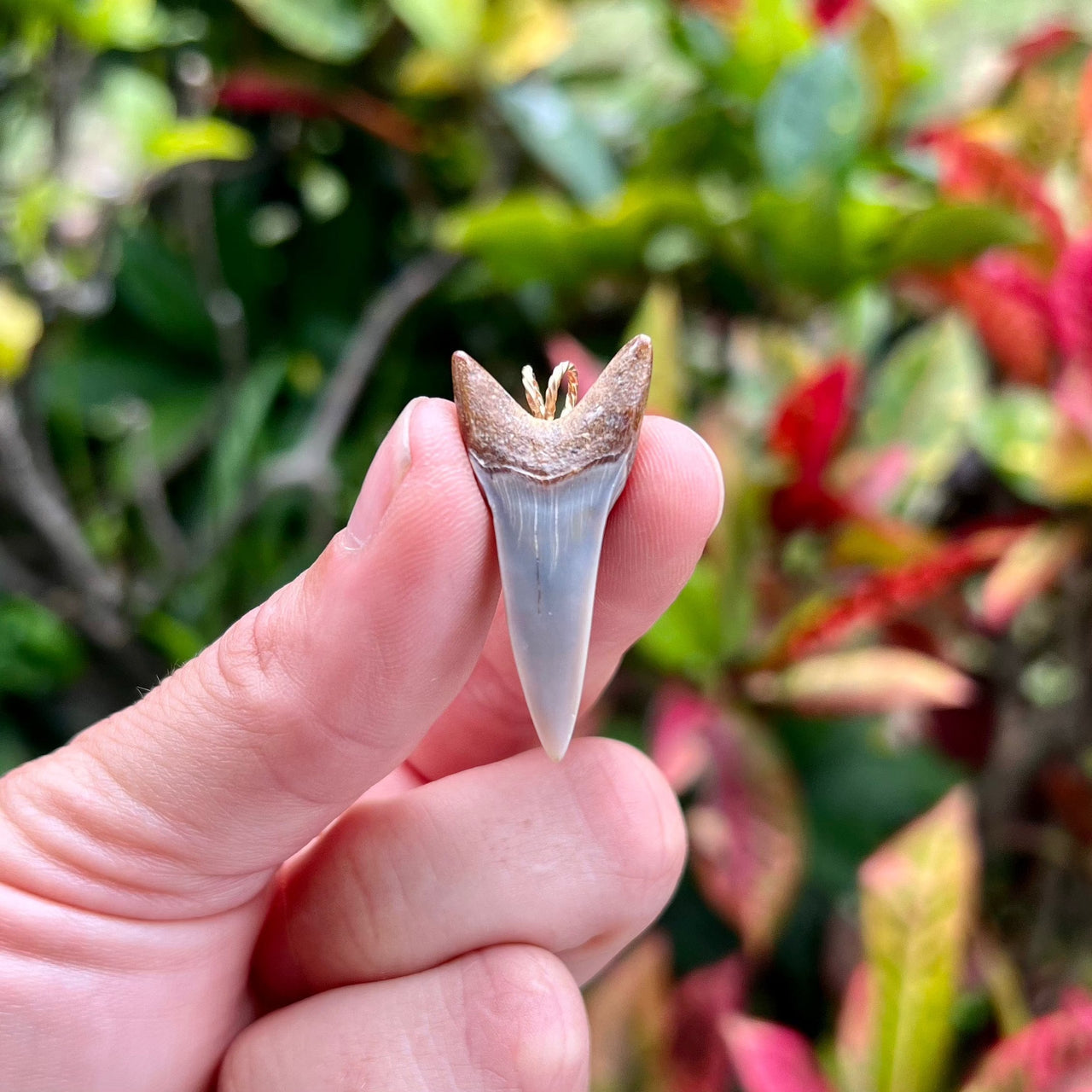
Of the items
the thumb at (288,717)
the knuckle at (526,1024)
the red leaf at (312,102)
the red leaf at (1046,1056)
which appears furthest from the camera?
the red leaf at (312,102)

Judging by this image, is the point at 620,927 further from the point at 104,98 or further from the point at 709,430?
the point at 104,98

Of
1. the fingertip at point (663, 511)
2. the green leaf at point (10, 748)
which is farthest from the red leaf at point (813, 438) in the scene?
the green leaf at point (10, 748)

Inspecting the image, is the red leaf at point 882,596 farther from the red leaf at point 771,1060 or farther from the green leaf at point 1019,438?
the red leaf at point 771,1060

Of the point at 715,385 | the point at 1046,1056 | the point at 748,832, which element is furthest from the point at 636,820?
the point at 715,385

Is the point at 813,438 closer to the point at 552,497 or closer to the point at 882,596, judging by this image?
the point at 882,596

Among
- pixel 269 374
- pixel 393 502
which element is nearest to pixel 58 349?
pixel 269 374

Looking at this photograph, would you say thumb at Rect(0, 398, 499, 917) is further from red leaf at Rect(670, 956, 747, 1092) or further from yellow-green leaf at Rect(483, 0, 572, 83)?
yellow-green leaf at Rect(483, 0, 572, 83)

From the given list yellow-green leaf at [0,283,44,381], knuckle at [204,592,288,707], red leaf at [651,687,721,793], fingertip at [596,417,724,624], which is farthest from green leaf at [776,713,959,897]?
yellow-green leaf at [0,283,44,381]
